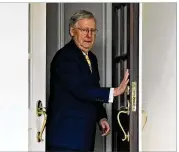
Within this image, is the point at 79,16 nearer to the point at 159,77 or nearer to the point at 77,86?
the point at 77,86

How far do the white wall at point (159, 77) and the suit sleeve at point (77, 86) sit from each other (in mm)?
251

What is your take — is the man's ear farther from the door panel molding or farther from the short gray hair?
the door panel molding

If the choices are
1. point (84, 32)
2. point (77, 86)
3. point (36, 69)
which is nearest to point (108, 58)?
point (84, 32)

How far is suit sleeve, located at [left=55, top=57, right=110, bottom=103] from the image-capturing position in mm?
1680

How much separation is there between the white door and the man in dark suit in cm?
10

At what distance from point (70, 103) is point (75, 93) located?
0.29 feet

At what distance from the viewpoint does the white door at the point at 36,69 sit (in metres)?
1.59
